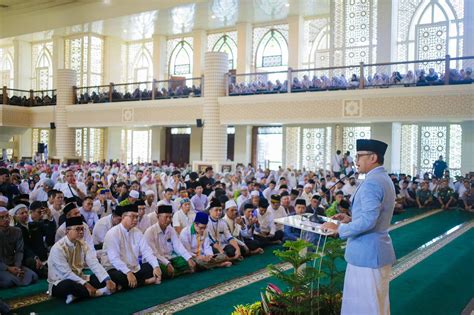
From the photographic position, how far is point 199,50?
65.6ft

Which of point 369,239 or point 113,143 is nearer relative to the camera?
point 369,239

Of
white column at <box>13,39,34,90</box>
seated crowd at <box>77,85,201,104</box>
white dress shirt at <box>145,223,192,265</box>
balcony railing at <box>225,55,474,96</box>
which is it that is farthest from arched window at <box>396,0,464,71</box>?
white column at <box>13,39,34,90</box>

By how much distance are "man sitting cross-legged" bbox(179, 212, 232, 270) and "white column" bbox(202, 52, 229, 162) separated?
8.91 meters

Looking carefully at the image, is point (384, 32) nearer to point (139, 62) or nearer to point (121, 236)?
point (139, 62)

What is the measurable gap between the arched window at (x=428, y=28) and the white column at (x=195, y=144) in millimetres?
7927

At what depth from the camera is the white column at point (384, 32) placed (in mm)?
14828

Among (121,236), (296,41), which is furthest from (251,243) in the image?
(296,41)

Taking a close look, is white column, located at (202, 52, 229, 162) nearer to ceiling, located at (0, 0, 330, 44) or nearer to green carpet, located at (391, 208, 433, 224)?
ceiling, located at (0, 0, 330, 44)

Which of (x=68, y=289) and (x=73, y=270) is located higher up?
(x=73, y=270)

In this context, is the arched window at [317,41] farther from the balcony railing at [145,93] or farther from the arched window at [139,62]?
the arched window at [139,62]

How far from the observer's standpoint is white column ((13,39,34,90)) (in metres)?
23.3

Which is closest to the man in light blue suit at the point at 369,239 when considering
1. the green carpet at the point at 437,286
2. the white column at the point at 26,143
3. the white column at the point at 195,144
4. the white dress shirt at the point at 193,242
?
the green carpet at the point at 437,286

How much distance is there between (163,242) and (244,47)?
46.3 feet

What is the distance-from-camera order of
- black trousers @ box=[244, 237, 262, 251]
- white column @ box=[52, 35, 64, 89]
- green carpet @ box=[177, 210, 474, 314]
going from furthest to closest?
white column @ box=[52, 35, 64, 89], black trousers @ box=[244, 237, 262, 251], green carpet @ box=[177, 210, 474, 314]
